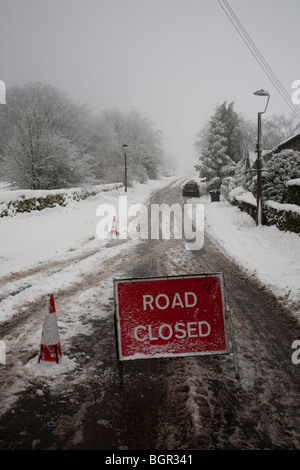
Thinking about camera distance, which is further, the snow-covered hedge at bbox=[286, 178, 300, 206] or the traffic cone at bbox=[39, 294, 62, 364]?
the snow-covered hedge at bbox=[286, 178, 300, 206]

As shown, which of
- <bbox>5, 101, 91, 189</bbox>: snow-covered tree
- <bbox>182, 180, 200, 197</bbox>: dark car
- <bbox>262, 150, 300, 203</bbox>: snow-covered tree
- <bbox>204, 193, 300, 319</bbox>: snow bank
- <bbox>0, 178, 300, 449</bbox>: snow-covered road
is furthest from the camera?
<bbox>182, 180, 200, 197</bbox>: dark car

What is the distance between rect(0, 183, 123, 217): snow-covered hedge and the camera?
45.3 feet

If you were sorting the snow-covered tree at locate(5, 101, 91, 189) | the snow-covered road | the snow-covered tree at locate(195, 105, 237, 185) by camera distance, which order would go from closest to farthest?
the snow-covered road, the snow-covered tree at locate(5, 101, 91, 189), the snow-covered tree at locate(195, 105, 237, 185)

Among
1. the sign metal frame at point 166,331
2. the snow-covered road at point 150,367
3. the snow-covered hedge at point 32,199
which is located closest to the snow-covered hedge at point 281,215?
the snow-covered road at point 150,367

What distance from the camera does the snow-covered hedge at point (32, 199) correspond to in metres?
13.8

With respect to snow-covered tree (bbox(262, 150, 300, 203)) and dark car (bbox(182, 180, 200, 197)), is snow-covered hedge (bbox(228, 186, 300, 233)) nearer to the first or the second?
snow-covered tree (bbox(262, 150, 300, 203))

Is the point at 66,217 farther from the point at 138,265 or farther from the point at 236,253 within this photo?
the point at 236,253

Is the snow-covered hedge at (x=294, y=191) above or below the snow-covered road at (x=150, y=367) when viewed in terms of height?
above

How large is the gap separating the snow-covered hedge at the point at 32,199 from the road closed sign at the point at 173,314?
1232cm

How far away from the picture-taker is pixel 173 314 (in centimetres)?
352

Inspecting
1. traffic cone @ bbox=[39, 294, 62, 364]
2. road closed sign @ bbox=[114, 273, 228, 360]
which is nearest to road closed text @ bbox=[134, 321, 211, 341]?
road closed sign @ bbox=[114, 273, 228, 360]

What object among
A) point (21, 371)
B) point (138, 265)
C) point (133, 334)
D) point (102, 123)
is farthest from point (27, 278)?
point (102, 123)

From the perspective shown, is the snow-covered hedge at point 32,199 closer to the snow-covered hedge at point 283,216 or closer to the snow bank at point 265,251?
the snow bank at point 265,251

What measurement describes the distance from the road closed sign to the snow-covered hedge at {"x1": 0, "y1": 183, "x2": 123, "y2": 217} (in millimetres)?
12324
